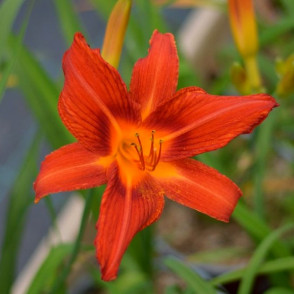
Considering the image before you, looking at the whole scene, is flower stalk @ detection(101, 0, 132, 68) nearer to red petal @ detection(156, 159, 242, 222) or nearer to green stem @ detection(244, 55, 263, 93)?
red petal @ detection(156, 159, 242, 222)

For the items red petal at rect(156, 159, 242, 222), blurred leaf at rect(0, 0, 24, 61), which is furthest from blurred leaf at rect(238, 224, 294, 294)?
blurred leaf at rect(0, 0, 24, 61)

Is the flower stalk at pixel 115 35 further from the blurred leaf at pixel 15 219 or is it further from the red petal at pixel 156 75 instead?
the blurred leaf at pixel 15 219

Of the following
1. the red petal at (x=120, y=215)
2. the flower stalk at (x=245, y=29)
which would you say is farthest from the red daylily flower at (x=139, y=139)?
the flower stalk at (x=245, y=29)

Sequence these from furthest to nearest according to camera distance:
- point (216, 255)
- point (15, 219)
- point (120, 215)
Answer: point (216, 255), point (15, 219), point (120, 215)

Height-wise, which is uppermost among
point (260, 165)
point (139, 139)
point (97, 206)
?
point (139, 139)

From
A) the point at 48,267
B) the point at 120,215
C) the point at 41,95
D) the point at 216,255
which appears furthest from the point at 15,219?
the point at 216,255

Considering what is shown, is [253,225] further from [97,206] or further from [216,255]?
[216,255]

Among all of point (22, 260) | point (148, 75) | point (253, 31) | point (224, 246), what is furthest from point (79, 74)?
point (22, 260)
